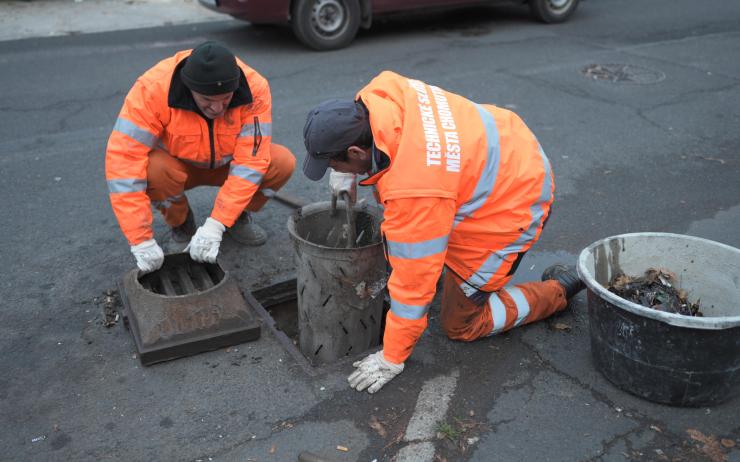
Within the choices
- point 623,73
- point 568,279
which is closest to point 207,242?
point 568,279

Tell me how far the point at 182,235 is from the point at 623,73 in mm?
5480

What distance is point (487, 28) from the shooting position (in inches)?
365

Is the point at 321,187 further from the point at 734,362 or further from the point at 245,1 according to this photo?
the point at 245,1

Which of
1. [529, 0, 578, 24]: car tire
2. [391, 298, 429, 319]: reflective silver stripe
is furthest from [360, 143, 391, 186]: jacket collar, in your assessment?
[529, 0, 578, 24]: car tire

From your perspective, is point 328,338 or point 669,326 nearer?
point 669,326

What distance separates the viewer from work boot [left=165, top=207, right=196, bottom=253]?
13.5 feet

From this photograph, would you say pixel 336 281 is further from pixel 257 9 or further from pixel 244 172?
pixel 257 9

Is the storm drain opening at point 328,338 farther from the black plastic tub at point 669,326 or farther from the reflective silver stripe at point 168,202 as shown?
the black plastic tub at point 669,326

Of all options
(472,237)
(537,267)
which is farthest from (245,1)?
(472,237)

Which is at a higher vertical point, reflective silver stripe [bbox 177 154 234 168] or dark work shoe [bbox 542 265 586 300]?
reflective silver stripe [bbox 177 154 234 168]

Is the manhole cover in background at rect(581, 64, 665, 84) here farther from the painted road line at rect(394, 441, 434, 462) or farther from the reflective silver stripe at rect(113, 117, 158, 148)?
the painted road line at rect(394, 441, 434, 462)

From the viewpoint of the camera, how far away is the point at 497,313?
3271 millimetres

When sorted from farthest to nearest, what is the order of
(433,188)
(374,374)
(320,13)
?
(320,13), (374,374), (433,188)

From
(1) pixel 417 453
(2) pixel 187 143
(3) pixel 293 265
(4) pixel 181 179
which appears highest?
(2) pixel 187 143
